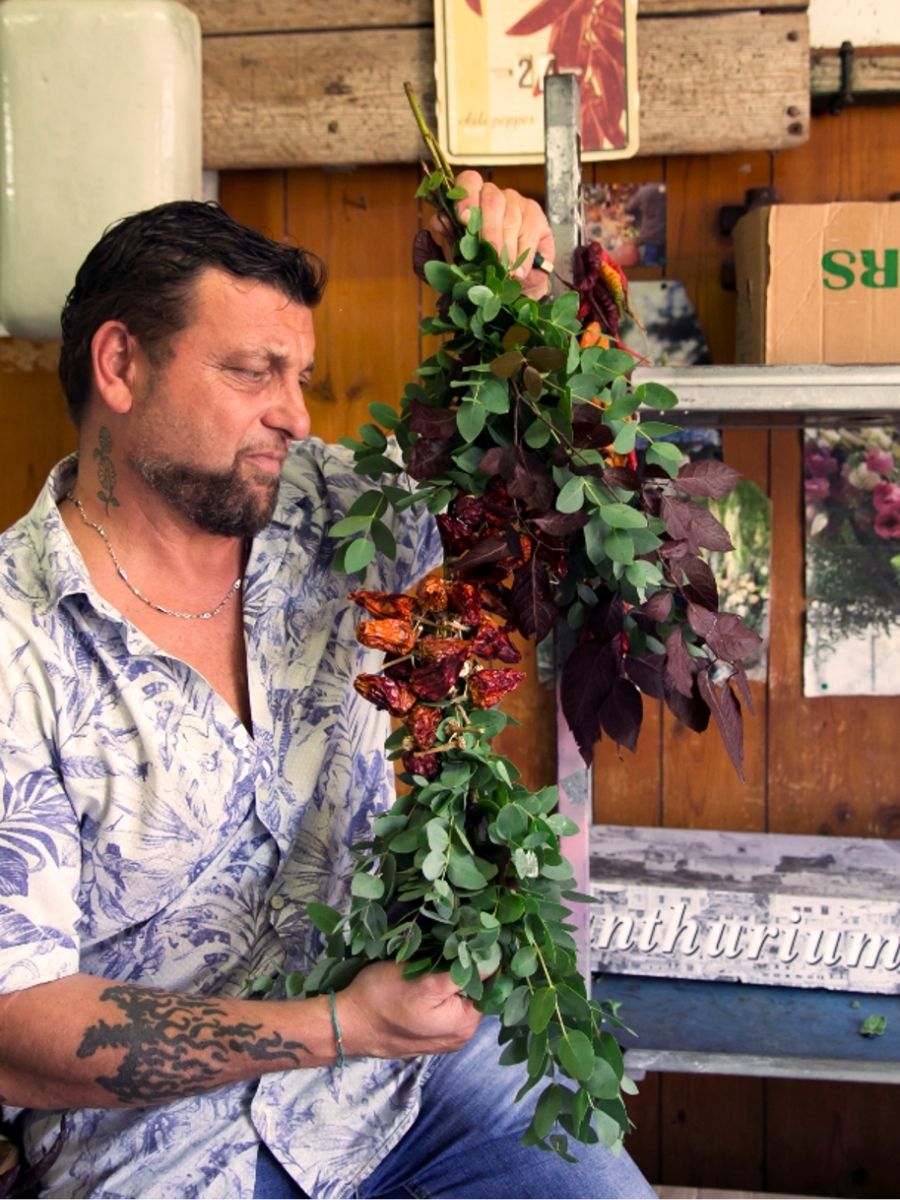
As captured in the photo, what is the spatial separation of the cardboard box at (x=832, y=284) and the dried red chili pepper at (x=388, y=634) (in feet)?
2.17

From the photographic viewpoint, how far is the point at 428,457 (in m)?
0.98

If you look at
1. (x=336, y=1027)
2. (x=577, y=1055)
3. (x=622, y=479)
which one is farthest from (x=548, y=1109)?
(x=622, y=479)

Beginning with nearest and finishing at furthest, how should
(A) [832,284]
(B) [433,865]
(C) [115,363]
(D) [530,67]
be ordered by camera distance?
(B) [433,865] < (C) [115,363] < (A) [832,284] < (D) [530,67]

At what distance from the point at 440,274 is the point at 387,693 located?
1.14 feet

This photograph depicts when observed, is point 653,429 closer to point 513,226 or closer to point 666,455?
Answer: point 666,455

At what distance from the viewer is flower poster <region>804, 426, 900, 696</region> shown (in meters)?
1.75

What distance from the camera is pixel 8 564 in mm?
1120

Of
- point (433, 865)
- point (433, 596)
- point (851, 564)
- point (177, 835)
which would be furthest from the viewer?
point (851, 564)

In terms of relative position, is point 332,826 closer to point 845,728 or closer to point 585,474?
point 585,474

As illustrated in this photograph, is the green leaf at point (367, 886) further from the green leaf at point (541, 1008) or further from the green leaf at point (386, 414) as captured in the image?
the green leaf at point (386, 414)

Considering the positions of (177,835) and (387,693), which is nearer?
(387,693)

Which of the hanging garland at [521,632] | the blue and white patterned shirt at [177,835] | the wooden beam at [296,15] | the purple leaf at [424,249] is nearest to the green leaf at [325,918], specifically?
the hanging garland at [521,632]

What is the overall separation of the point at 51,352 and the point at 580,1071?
1492 mm

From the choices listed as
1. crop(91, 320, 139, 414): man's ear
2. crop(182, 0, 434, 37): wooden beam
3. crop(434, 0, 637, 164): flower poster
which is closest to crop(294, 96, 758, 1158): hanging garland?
crop(91, 320, 139, 414): man's ear
